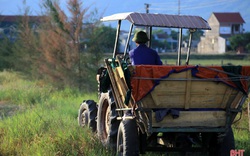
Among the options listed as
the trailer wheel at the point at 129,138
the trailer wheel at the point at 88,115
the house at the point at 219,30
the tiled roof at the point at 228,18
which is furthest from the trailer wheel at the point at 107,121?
the tiled roof at the point at 228,18

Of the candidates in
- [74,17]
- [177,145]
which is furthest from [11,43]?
[177,145]

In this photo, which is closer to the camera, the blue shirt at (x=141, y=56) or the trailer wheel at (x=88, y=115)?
the blue shirt at (x=141, y=56)

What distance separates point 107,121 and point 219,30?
92.4 m

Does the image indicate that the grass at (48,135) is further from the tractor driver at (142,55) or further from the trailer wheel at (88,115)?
the tractor driver at (142,55)

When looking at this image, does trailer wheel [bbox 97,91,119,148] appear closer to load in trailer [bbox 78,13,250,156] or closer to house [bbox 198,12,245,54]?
load in trailer [bbox 78,13,250,156]

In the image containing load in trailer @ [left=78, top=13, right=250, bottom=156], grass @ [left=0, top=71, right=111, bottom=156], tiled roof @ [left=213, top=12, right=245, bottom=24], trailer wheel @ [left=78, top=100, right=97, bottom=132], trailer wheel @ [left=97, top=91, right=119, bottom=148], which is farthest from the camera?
tiled roof @ [left=213, top=12, right=245, bottom=24]

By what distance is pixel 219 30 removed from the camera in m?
100

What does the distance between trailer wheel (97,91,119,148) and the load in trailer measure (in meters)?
0.21

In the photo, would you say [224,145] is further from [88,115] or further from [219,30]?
[219,30]

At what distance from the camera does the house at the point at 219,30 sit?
92.6 meters

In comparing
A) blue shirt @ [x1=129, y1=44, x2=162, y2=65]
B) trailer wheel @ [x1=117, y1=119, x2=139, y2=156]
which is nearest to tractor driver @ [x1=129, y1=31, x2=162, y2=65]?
blue shirt @ [x1=129, y1=44, x2=162, y2=65]

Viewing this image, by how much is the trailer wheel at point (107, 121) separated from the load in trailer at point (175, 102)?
21 centimetres

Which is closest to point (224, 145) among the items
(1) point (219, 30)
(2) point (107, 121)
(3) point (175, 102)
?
(3) point (175, 102)

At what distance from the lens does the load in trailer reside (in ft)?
25.8
